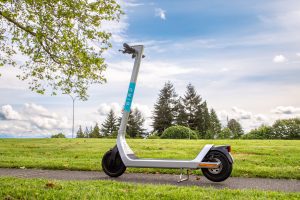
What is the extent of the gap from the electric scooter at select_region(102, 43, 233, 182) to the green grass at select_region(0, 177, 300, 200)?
2.52ft

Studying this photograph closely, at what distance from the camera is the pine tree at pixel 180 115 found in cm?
5125

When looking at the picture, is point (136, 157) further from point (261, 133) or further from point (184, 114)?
point (184, 114)

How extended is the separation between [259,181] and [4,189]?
438cm

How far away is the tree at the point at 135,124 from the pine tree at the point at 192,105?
23.4 ft

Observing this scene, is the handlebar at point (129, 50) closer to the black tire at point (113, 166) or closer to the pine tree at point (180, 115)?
the black tire at point (113, 166)

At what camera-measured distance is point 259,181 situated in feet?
21.0

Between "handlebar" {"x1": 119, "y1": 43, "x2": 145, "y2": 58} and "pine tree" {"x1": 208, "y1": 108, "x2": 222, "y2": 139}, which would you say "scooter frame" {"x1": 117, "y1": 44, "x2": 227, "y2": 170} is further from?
"pine tree" {"x1": 208, "y1": 108, "x2": 222, "y2": 139}

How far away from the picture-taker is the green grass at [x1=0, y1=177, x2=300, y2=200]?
4734mm

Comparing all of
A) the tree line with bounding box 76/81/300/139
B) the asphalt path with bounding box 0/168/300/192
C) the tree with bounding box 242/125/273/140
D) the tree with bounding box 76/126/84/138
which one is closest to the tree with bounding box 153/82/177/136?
the tree line with bounding box 76/81/300/139

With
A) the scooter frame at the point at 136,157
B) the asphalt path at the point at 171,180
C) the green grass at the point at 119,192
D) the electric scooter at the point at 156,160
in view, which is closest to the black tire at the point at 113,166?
the electric scooter at the point at 156,160

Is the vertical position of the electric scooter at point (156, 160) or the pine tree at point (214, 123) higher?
the pine tree at point (214, 123)

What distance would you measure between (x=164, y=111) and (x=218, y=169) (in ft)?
150

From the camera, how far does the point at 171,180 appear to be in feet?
21.0

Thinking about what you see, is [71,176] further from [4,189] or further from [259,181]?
[259,181]
